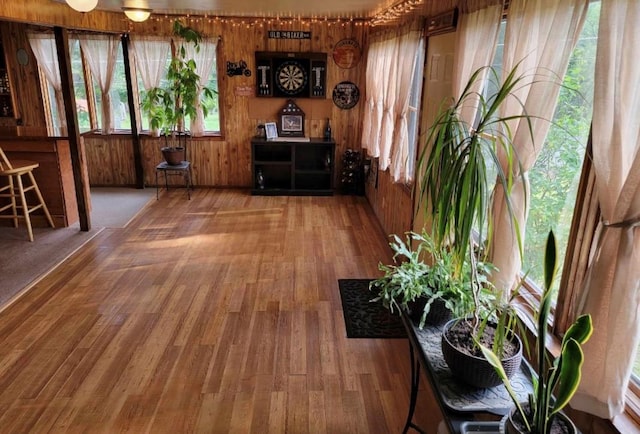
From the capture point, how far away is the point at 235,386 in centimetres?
257

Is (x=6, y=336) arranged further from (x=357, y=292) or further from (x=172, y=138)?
(x=172, y=138)

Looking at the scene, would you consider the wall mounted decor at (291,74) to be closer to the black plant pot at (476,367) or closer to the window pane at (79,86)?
the window pane at (79,86)

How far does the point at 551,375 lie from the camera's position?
1233mm

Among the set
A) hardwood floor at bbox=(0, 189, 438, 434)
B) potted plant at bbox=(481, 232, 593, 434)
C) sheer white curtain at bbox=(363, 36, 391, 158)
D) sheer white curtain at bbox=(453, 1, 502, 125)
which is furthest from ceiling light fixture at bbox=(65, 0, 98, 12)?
potted plant at bbox=(481, 232, 593, 434)

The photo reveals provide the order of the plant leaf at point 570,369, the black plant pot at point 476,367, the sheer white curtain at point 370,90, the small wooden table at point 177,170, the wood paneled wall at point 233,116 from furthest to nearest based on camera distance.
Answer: the wood paneled wall at point 233,116 < the small wooden table at point 177,170 < the sheer white curtain at point 370,90 < the black plant pot at point 476,367 < the plant leaf at point 570,369

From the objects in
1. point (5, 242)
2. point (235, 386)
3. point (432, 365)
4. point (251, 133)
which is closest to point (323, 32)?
point (251, 133)

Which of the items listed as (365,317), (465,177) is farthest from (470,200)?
(365,317)

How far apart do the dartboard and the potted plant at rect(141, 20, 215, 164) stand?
3.32 feet

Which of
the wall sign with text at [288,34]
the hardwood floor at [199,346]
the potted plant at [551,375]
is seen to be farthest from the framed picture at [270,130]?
the potted plant at [551,375]

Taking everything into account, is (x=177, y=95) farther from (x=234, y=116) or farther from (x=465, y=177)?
(x=465, y=177)

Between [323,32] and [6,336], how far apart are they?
5275mm

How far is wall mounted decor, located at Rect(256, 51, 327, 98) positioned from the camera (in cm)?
633

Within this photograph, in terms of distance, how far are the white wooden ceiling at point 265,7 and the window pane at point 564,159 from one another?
3.02m

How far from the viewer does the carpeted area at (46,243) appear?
372 centimetres
